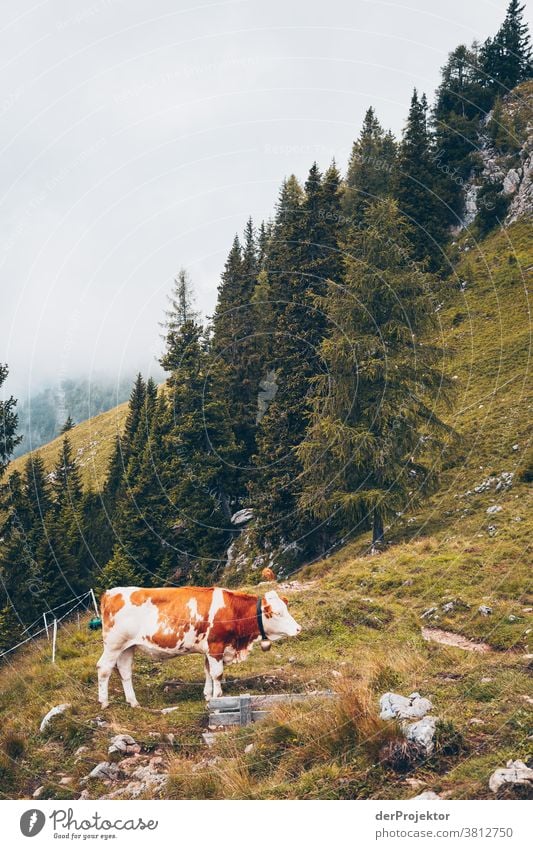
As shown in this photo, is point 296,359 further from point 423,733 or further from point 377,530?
point 423,733

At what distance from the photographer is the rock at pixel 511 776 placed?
21.3 ft

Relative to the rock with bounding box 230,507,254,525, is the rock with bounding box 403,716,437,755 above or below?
above

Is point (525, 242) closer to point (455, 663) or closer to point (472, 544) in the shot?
point (472, 544)

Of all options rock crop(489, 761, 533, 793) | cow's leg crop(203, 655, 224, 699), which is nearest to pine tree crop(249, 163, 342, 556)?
cow's leg crop(203, 655, 224, 699)

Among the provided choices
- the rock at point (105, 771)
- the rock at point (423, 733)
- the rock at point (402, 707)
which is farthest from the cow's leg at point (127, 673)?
the rock at point (423, 733)

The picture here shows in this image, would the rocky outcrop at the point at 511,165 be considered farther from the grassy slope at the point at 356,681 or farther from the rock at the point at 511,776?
the rock at the point at 511,776

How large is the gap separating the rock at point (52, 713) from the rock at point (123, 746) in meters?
1.56

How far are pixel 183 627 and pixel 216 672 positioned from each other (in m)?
0.94

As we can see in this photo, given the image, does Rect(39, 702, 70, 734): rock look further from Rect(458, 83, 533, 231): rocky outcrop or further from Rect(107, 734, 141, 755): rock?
Rect(458, 83, 533, 231): rocky outcrop

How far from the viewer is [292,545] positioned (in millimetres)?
28062

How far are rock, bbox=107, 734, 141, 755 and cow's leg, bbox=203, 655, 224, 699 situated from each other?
62.1 inches

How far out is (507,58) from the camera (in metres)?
72.4

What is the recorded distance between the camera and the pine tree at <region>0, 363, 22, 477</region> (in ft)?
101

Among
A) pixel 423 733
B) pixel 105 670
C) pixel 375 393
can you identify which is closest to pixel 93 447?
pixel 375 393
